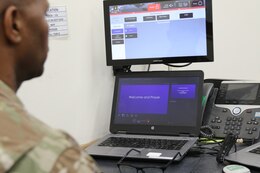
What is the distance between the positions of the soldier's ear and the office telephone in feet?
3.49

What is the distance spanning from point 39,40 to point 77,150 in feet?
0.63

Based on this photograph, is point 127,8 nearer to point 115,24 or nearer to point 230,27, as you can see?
point 115,24

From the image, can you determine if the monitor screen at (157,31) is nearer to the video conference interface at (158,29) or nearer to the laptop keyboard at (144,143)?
the video conference interface at (158,29)

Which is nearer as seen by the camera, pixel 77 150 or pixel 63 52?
pixel 77 150

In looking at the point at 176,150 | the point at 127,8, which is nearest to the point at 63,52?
the point at 127,8

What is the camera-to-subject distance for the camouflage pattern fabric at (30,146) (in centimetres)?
50

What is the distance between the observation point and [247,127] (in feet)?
4.82

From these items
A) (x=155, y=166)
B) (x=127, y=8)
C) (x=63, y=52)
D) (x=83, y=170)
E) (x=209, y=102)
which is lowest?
(x=155, y=166)

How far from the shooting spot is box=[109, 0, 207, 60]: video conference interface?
1.55m

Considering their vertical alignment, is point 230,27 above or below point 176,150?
above

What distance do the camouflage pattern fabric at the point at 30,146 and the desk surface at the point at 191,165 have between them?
0.72 metres

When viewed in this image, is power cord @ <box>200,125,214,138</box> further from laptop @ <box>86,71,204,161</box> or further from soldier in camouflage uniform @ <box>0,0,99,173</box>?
soldier in camouflage uniform @ <box>0,0,99,173</box>

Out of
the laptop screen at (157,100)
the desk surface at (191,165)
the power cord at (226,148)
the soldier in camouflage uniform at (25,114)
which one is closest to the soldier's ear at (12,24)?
the soldier in camouflage uniform at (25,114)

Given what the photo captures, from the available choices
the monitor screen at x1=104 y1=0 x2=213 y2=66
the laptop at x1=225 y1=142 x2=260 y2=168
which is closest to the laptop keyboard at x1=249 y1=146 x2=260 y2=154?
the laptop at x1=225 y1=142 x2=260 y2=168
